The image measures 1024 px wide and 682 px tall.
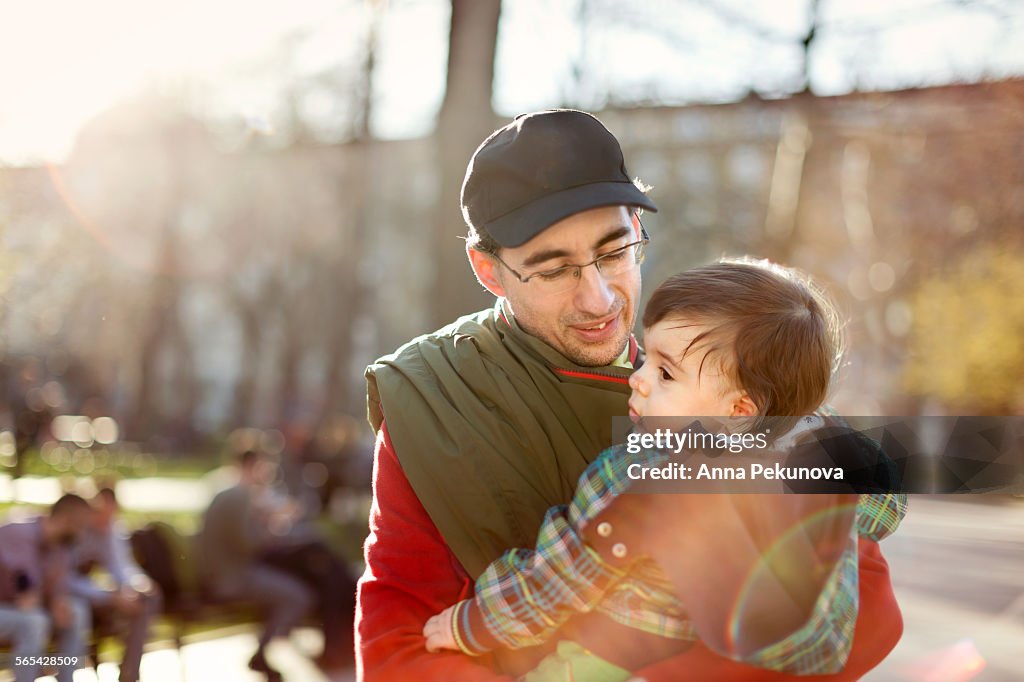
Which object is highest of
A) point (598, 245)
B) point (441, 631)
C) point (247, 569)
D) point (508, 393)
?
point (598, 245)

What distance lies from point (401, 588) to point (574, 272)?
0.82m

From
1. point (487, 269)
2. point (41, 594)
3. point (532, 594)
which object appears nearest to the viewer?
point (532, 594)

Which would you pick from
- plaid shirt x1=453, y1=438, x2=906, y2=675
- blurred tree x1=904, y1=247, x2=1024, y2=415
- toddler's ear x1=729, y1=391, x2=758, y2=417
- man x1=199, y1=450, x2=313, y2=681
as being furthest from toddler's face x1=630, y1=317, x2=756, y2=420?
blurred tree x1=904, y1=247, x2=1024, y2=415

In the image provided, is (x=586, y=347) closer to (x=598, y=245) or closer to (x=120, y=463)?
(x=598, y=245)

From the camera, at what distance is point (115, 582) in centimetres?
620

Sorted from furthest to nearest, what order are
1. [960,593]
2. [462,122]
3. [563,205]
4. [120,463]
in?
[120,463]
[960,593]
[462,122]
[563,205]

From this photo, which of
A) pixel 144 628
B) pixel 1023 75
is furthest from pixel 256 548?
pixel 1023 75

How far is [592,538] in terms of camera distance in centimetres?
188

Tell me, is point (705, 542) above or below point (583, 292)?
below

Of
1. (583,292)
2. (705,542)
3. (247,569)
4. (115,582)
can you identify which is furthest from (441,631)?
(247,569)

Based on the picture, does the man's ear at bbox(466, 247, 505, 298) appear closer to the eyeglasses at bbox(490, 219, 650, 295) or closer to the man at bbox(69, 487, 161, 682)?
the eyeglasses at bbox(490, 219, 650, 295)

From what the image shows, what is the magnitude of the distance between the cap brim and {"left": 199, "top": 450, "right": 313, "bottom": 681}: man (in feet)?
16.8

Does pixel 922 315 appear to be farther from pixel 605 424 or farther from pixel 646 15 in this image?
pixel 605 424

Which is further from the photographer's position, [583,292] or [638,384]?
[583,292]
